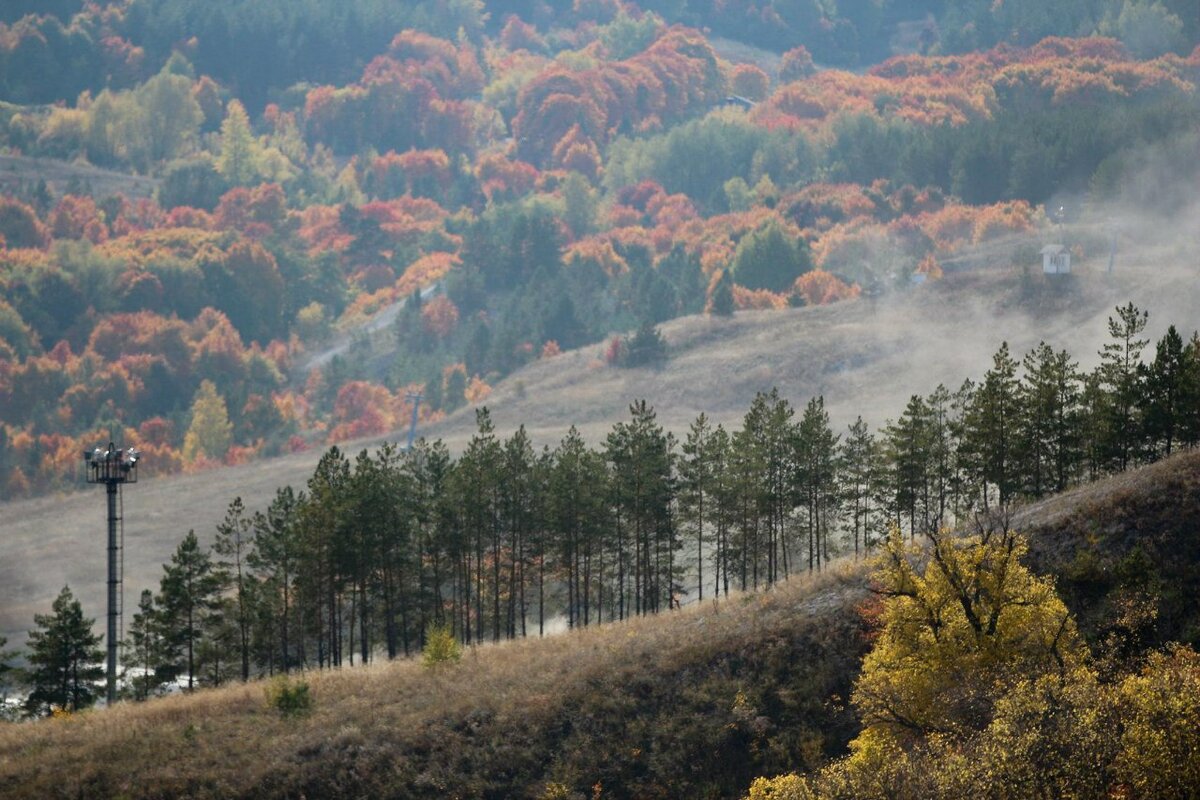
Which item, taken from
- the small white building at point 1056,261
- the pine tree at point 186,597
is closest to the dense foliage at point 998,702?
the pine tree at point 186,597

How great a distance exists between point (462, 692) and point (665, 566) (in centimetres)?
2306

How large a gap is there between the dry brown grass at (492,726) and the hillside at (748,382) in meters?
79.2

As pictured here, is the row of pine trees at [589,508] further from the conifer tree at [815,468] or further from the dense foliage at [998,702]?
the dense foliage at [998,702]

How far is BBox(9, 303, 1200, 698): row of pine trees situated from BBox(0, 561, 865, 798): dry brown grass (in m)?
11.3

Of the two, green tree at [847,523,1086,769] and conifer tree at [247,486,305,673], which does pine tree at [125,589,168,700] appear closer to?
conifer tree at [247,486,305,673]

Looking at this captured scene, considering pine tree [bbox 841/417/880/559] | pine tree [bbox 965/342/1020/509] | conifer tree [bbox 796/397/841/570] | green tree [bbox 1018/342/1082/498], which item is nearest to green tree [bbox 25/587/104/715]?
conifer tree [bbox 796/397/841/570]

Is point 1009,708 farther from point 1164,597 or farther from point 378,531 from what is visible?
point 378,531

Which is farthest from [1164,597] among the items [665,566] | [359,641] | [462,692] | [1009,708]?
[359,641]

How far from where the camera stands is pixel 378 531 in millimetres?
84000

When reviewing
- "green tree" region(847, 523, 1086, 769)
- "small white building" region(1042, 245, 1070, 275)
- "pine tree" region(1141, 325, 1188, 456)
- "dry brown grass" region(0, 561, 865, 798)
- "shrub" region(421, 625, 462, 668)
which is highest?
"small white building" region(1042, 245, 1070, 275)

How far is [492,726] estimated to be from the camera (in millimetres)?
66250

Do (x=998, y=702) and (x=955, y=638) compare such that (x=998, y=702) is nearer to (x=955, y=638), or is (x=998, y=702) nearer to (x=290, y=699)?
(x=955, y=638)

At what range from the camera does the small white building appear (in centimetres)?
19400

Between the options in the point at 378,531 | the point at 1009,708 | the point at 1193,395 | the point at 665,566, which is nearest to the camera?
the point at 1009,708
